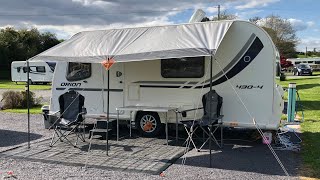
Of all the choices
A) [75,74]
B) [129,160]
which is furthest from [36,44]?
[129,160]

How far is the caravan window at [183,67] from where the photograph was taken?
340 inches

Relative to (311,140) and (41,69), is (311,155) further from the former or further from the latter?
(41,69)

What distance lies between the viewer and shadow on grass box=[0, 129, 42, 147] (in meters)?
8.55

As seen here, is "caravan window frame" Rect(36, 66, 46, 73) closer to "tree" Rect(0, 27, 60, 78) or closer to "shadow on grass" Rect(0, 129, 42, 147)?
"tree" Rect(0, 27, 60, 78)

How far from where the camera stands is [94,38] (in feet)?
28.7

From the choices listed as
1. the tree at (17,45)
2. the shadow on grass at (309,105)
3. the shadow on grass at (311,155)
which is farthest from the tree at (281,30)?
the shadow on grass at (311,155)

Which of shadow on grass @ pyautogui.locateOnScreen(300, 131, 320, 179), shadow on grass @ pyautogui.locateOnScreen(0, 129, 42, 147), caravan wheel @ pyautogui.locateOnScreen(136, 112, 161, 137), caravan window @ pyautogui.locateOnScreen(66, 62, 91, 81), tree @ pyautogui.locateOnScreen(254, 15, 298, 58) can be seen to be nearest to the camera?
shadow on grass @ pyautogui.locateOnScreen(300, 131, 320, 179)

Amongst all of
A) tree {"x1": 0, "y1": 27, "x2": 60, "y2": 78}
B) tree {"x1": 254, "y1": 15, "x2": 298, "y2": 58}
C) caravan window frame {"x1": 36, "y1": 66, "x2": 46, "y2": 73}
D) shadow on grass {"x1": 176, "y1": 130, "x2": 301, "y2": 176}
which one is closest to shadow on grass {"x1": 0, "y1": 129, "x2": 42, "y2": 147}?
shadow on grass {"x1": 176, "y1": 130, "x2": 301, "y2": 176}

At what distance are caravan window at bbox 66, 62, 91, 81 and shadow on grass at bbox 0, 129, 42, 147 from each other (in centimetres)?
167

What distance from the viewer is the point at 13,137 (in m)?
9.24

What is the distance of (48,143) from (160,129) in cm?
255

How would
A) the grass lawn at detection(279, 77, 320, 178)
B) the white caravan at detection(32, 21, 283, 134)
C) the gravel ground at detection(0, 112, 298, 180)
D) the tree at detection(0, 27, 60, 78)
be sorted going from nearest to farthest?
1. the gravel ground at detection(0, 112, 298, 180)
2. the grass lawn at detection(279, 77, 320, 178)
3. the white caravan at detection(32, 21, 283, 134)
4. the tree at detection(0, 27, 60, 78)

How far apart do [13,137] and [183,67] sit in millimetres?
4396

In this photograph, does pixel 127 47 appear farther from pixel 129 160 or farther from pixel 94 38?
pixel 129 160
